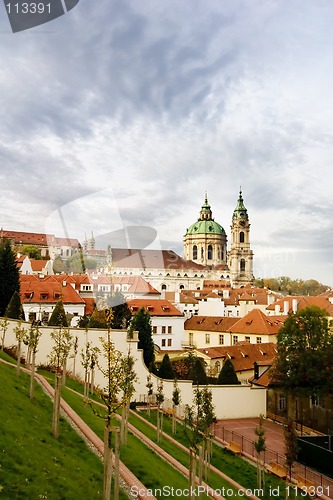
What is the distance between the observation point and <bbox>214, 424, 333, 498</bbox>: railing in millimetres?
16641

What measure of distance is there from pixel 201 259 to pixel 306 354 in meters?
129

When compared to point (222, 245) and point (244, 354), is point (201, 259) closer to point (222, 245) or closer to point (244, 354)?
point (222, 245)

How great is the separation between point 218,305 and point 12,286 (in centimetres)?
3837

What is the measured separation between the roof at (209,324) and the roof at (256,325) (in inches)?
57.8

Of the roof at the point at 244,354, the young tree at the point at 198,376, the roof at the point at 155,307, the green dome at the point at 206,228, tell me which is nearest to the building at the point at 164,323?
the roof at the point at 155,307

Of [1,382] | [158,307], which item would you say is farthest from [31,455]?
[158,307]

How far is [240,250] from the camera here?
145m

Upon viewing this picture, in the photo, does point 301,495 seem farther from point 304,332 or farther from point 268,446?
point 304,332

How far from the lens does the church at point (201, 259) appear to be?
123500 millimetres

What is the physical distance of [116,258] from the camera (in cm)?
10462

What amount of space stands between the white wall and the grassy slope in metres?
9.87

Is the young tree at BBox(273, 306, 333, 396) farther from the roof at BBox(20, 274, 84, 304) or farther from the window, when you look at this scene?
the roof at BBox(20, 274, 84, 304)

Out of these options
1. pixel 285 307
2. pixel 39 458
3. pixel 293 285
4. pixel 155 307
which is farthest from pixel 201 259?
pixel 39 458

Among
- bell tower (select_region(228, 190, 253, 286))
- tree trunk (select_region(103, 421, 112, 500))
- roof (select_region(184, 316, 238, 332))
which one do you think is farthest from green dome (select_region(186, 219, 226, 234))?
tree trunk (select_region(103, 421, 112, 500))
